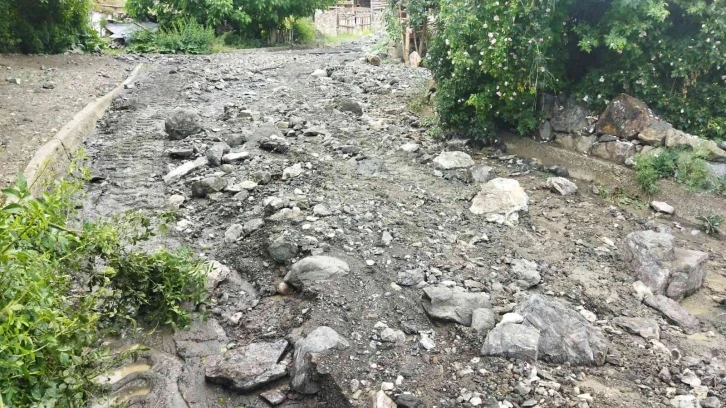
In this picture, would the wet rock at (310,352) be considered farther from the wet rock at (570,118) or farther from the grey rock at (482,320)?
the wet rock at (570,118)

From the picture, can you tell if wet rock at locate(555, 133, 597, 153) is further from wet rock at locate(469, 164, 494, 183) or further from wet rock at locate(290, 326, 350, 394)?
wet rock at locate(290, 326, 350, 394)

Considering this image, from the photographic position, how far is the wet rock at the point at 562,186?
225 inches

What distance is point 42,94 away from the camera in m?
7.98

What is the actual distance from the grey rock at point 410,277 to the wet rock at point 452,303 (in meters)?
0.21

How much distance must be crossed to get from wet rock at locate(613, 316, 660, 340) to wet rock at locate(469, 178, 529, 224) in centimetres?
147

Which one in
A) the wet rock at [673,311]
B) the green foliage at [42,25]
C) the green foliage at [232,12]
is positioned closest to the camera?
the wet rock at [673,311]

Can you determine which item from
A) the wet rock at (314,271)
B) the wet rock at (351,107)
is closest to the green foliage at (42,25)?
the wet rock at (351,107)

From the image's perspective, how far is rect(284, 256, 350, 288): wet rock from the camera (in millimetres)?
4148

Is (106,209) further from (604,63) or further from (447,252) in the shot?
(604,63)

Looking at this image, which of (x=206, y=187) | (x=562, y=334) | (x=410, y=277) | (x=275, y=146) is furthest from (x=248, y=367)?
(x=275, y=146)

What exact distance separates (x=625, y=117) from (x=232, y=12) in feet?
41.6

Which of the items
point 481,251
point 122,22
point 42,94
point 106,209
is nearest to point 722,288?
point 481,251

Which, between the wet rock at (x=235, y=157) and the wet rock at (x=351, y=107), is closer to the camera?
the wet rock at (x=235, y=157)

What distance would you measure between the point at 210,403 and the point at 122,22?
1591 cm
